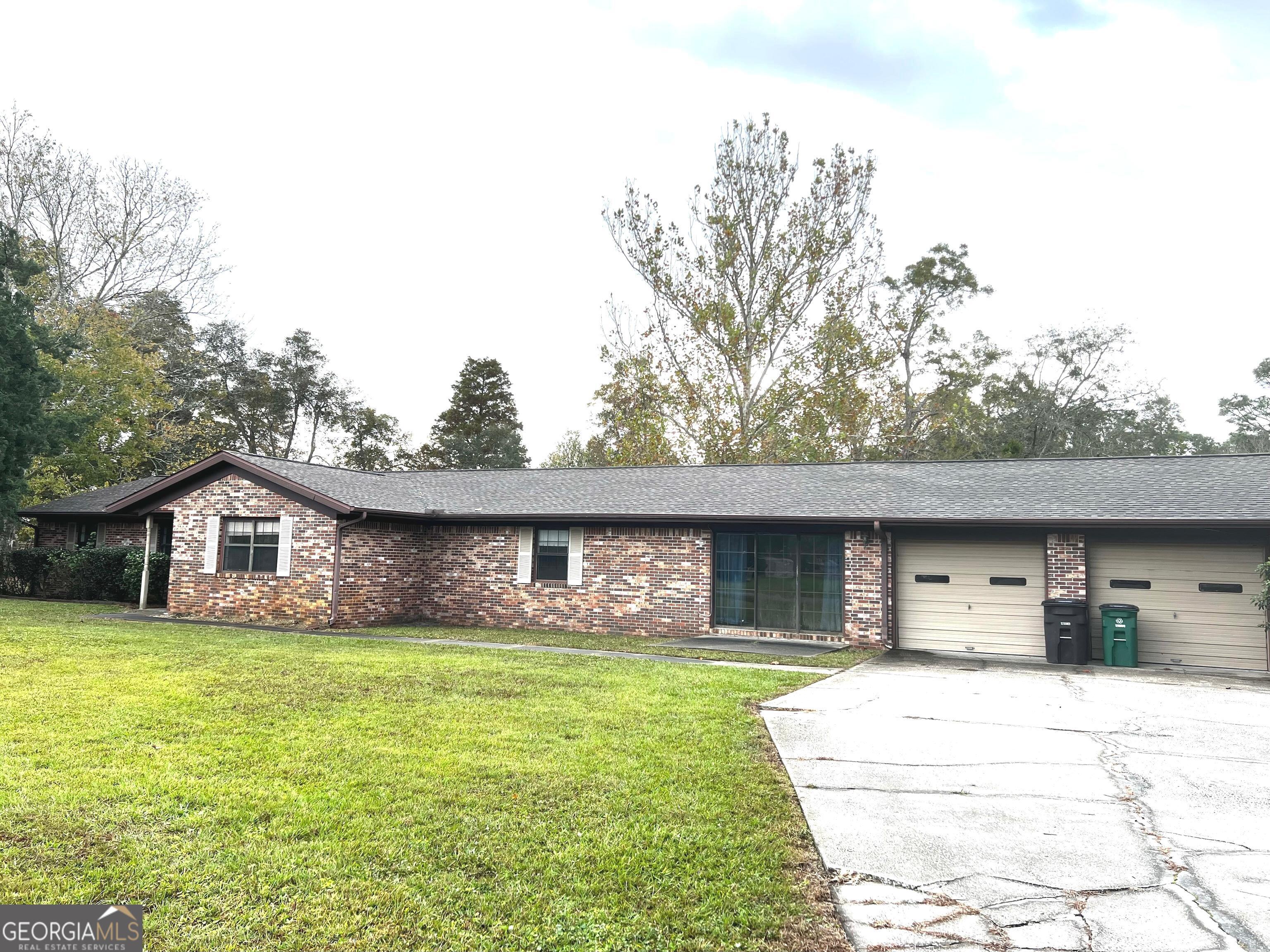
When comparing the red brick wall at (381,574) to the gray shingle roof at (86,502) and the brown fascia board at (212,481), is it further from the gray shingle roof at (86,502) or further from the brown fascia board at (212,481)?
the gray shingle roof at (86,502)

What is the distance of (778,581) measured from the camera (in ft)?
48.0

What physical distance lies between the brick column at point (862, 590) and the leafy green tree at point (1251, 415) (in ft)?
115

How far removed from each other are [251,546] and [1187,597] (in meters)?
17.2

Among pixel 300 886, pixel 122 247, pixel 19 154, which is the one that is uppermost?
pixel 19 154

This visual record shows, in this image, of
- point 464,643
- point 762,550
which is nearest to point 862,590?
point 762,550

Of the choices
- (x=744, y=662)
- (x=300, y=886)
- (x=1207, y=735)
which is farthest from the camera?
(x=744, y=662)

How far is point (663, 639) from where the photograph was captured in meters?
14.6

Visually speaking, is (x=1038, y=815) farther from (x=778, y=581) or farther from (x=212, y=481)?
(x=212, y=481)

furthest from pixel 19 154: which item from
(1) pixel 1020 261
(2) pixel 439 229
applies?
(1) pixel 1020 261

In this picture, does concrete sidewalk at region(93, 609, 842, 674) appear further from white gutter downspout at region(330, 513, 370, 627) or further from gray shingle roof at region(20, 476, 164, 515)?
gray shingle roof at region(20, 476, 164, 515)

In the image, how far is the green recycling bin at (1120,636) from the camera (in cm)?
1192

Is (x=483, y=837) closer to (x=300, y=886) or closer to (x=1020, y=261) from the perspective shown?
(x=300, y=886)

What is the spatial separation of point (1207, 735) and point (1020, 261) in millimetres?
21940

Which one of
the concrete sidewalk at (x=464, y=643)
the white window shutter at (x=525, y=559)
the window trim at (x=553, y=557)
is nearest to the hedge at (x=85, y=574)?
the concrete sidewalk at (x=464, y=643)
